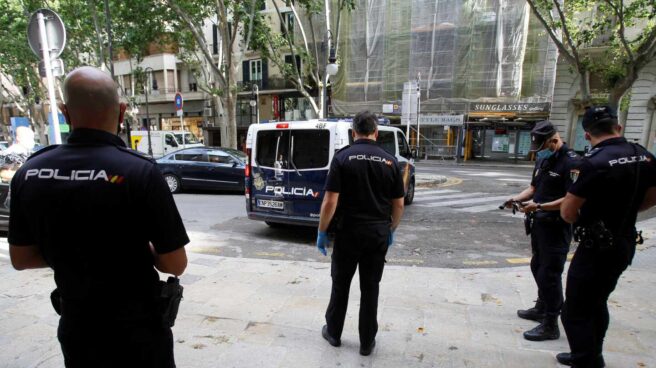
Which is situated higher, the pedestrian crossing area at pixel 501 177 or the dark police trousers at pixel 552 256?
the dark police trousers at pixel 552 256

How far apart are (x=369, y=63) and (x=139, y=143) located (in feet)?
45.4

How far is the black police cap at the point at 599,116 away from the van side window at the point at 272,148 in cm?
452

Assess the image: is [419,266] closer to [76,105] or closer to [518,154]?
[76,105]

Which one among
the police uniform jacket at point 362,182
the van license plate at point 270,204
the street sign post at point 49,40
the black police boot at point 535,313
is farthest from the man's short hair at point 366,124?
the street sign post at point 49,40

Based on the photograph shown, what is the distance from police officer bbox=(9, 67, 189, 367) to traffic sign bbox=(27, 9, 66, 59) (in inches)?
205

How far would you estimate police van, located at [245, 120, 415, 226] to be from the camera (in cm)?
629

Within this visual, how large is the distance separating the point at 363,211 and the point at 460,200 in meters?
8.58

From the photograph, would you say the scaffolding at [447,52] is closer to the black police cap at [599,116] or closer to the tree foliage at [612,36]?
the tree foliage at [612,36]

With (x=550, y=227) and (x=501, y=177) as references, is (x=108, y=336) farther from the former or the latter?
(x=501, y=177)

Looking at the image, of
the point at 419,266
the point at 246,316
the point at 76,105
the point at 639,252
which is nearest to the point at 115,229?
the point at 76,105

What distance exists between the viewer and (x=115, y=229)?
1485mm

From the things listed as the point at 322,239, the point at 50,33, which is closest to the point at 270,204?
the point at 322,239

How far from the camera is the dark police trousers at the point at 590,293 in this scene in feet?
8.24

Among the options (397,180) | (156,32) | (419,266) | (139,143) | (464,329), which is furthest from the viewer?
(139,143)
